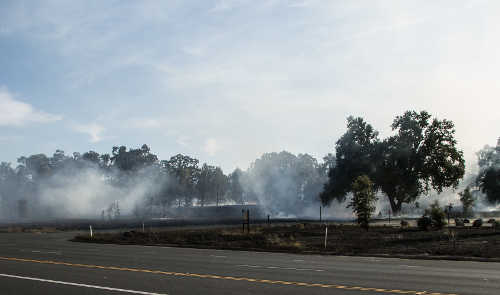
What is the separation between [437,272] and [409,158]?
6119 cm

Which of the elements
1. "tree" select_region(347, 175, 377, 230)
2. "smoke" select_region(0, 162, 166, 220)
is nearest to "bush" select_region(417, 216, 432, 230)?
"tree" select_region(347, 175, 377, 230)

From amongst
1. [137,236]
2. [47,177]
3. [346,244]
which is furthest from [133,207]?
[346,244]

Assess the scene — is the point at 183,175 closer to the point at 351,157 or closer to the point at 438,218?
the point at 351,157

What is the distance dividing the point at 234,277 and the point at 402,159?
6480 cm

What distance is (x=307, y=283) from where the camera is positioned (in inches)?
523

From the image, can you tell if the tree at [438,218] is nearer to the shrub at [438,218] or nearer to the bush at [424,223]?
the shrub at [438,218]

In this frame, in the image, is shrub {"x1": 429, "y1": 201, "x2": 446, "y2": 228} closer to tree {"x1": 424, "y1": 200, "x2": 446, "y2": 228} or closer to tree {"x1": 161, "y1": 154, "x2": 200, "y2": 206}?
tree {"x1": 424, "y1": 200, "x2": 446, "y2": 228}

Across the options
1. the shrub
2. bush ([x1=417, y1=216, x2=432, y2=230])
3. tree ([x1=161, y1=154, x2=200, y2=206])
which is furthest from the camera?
tree ([x1=161, y1=154, x2=200, y2=206])

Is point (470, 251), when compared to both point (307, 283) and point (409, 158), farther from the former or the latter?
point (409, 158)

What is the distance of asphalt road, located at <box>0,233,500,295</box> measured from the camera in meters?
12.1

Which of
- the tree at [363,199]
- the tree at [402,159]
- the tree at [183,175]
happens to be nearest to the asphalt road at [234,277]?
the tree at [363,199]

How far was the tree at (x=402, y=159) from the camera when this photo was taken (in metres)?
73.1

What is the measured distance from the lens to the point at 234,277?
47.6ft

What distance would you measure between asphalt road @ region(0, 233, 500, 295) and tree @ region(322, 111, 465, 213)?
A: 55.7 metres
